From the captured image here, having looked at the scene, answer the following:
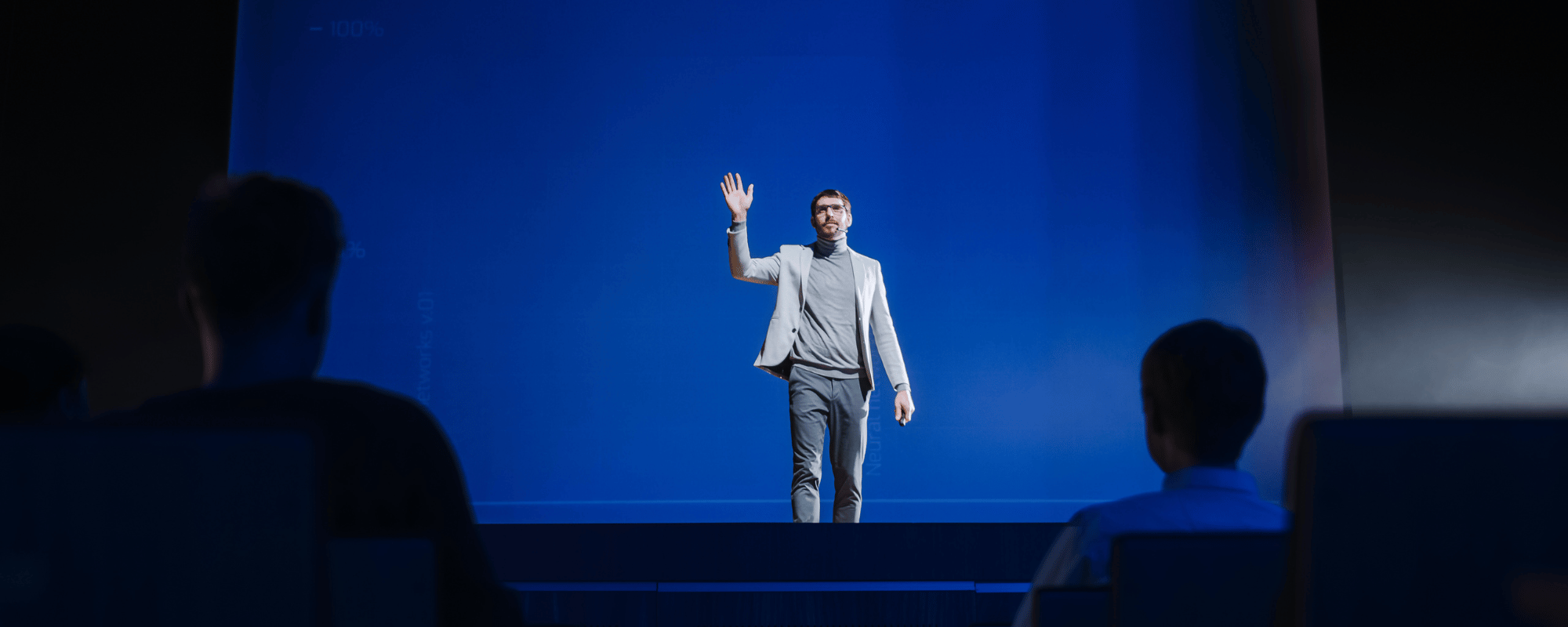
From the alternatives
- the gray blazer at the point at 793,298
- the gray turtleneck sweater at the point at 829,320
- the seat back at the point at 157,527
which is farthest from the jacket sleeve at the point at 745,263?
the seat back at the point at 157,527

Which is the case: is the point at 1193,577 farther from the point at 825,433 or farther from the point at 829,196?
the point at 829,196

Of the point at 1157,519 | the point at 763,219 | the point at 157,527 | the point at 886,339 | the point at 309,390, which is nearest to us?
the point at 157,527

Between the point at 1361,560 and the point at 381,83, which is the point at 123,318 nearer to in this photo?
the point at 381,83

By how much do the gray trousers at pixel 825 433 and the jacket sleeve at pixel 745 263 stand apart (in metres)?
0.34

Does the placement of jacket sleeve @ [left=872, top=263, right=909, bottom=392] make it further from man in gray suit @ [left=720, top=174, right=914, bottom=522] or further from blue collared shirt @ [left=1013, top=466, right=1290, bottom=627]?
blue collared shirt @ [left=1013, top=466, right=1290, bottom=627]

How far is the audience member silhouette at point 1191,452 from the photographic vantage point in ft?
2.81

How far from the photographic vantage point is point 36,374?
1.30 metres

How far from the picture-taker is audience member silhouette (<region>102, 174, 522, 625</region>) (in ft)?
2.04

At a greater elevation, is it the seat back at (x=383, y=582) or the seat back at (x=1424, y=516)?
the seat back at (x=1424, y=516)

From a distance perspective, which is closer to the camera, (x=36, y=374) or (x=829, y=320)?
(x=36, y=374)

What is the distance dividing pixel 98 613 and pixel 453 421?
3.27m

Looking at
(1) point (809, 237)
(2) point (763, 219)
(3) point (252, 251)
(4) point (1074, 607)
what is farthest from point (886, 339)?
(3) point (252, 251)

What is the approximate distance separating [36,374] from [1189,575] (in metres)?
1.64

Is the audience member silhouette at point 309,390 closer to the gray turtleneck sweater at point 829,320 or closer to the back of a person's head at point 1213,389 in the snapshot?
the back of a person's head at point 1213,389
